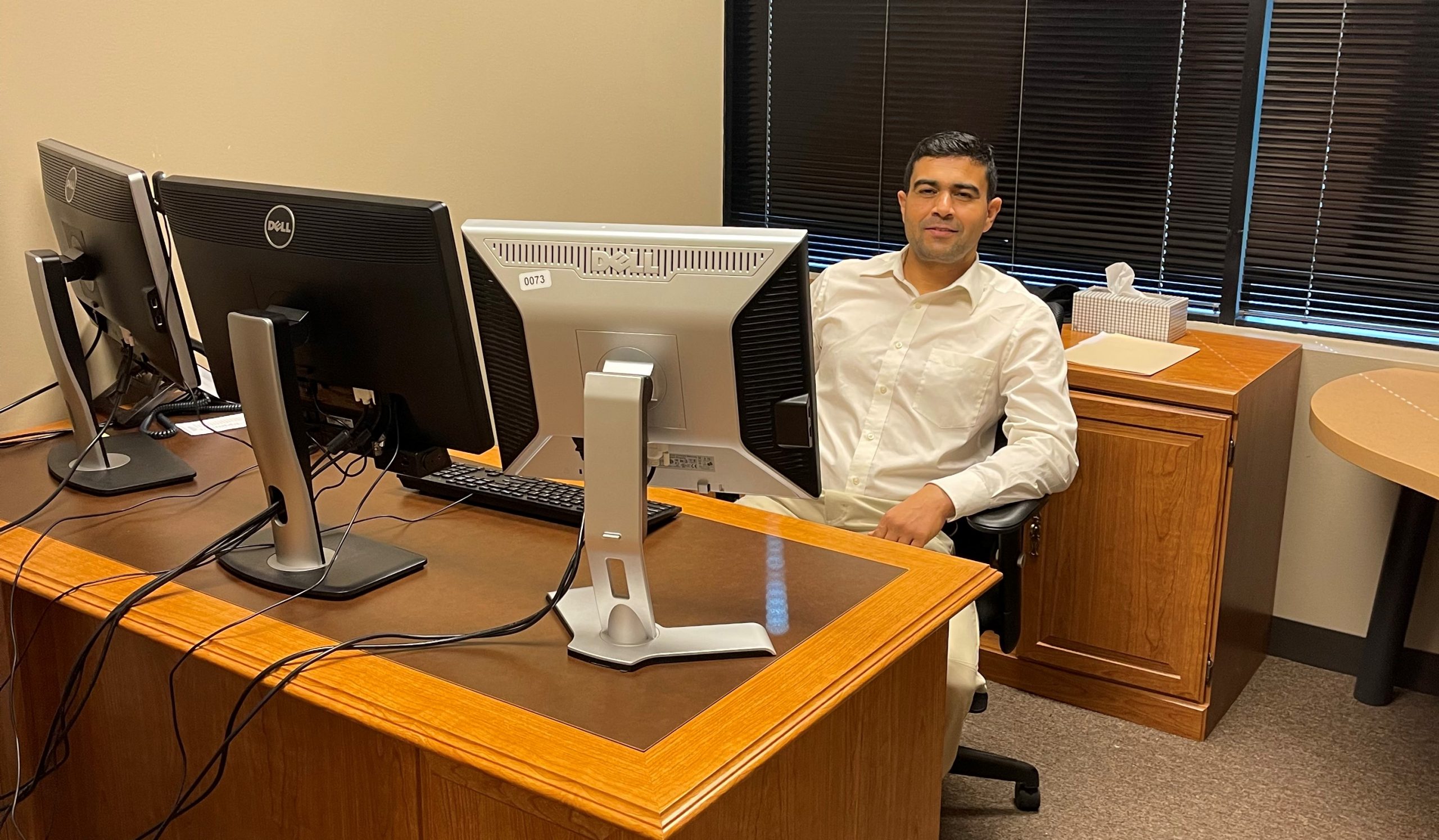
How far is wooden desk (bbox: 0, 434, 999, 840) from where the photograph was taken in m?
1.34

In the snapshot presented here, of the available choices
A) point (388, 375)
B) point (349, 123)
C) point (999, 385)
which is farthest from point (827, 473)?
point (349, 123)

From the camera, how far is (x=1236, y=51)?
3086 mm

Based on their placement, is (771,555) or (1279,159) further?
(1279,159)

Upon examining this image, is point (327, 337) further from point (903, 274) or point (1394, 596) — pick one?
point (1394, 596)

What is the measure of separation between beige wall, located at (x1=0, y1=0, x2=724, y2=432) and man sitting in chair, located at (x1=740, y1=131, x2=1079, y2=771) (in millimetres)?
1077

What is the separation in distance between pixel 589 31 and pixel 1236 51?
1.65m

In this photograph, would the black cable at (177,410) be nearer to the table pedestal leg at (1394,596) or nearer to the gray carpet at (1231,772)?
the gray carpet at (1231,772)

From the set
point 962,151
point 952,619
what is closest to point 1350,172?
point 962,151

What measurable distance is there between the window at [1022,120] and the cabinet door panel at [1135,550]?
71cm

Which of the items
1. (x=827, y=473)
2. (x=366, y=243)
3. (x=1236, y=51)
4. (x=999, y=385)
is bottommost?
(x=827, y=473)

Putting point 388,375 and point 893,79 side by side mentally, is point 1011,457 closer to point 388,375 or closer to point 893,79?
point 388,375

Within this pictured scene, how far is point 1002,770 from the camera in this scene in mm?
2488

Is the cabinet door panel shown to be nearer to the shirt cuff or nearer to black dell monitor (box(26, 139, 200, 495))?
the shirt cuff

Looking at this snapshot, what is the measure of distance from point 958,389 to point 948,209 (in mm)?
362
